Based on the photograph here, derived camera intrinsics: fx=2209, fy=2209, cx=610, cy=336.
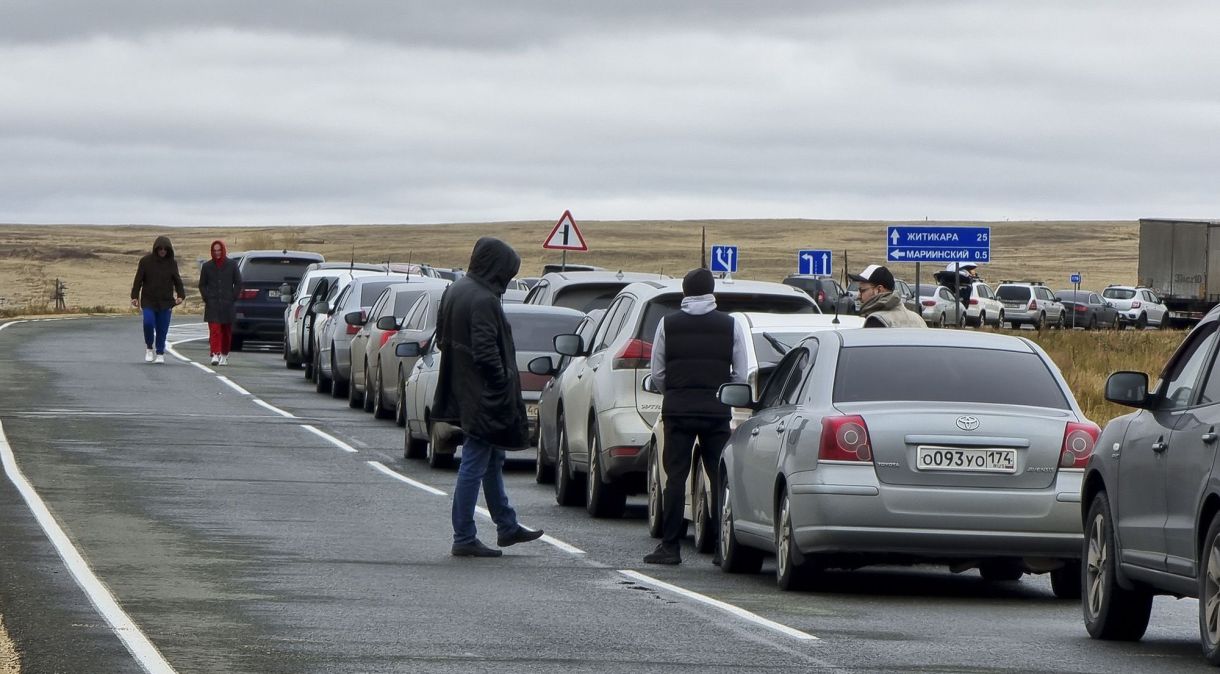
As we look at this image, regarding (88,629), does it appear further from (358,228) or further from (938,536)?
(358,228)

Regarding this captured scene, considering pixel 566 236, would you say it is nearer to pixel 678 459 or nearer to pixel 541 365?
pixel 541 365

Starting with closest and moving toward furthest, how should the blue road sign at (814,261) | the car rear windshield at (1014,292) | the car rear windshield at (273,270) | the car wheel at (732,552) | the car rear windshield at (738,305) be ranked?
→ the car wheel at (732,552) → the car rear windshield at (738,305) → the car rear windshield at (273,270) → the blue road sign at (814,261) → the car rear windshield at (1014,292)

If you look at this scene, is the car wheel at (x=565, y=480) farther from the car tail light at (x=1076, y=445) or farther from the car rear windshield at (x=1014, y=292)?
the car rear windshield at (x=1014, y=292)

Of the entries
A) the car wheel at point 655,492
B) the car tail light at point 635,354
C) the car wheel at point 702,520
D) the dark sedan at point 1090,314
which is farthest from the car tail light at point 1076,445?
the dark sedan at point 1090,314

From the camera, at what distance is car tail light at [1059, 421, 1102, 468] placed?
1141 cm

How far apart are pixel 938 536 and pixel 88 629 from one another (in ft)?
14.1

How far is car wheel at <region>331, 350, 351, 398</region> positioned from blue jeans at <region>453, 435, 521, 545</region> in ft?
52.6

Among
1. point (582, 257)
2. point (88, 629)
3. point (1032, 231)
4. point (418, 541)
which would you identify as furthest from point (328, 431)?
point (1032, 231)

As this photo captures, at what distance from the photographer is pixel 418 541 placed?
14.0m

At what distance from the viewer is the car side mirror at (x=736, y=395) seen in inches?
496

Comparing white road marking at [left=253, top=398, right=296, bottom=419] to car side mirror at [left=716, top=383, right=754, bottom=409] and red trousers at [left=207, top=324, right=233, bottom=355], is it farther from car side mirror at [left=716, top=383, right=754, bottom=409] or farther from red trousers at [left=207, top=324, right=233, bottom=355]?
car side mirror at [left=716, top=383, right=754, bottom=409]

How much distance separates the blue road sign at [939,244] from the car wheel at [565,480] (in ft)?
57.2

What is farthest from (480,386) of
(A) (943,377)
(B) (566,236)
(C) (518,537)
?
(B) (566,236)

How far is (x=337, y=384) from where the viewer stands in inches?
1185
